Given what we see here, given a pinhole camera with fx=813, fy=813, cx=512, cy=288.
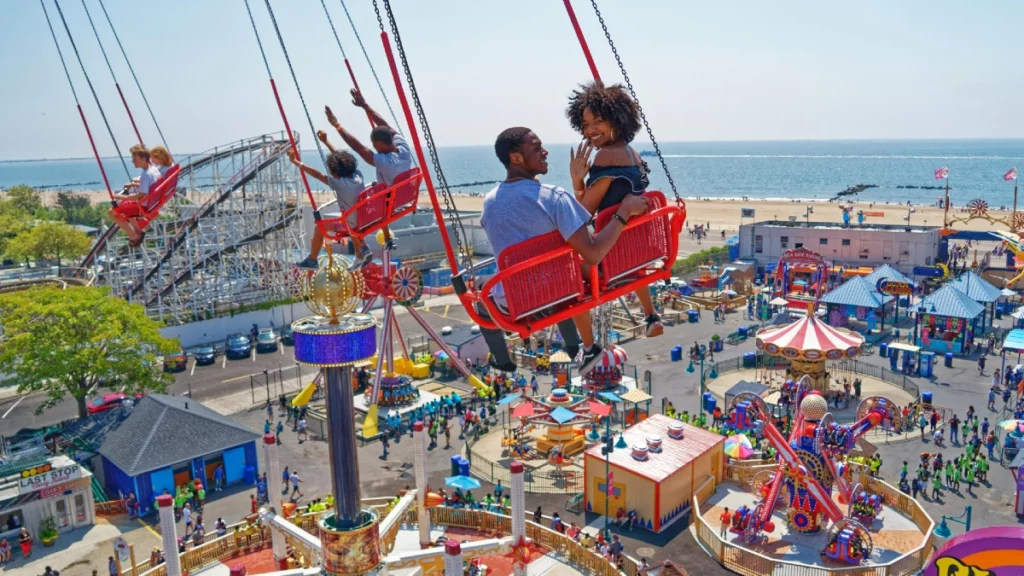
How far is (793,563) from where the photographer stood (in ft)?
60.3

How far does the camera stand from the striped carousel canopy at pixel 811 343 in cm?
2956

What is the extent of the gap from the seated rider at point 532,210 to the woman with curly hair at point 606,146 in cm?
37

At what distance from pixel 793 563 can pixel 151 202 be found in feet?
55.8

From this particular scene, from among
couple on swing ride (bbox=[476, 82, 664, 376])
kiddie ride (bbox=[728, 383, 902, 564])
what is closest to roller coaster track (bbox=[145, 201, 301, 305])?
kiddie ride (bbox=[728, 383, 902, 564])

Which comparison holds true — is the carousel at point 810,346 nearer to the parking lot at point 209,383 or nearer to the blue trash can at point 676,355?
the blue trash can at point 676,355

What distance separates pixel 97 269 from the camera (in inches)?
1757

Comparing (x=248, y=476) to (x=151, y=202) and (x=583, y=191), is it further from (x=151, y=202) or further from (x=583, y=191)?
(x=583, y=191)

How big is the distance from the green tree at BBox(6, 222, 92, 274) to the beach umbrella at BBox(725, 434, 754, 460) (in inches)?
2078

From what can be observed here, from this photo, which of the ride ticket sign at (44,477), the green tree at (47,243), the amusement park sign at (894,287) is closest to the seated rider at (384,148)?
the ride ticket sign at (44,477)

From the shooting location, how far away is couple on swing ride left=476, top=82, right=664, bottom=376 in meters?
8.13

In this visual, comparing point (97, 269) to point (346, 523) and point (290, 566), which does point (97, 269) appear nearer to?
point (290, 566)

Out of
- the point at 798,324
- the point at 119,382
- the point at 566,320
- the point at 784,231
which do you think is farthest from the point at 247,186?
the point at 566,320

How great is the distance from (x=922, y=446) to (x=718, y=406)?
281 inches

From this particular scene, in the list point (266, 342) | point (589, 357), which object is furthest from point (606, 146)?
point (266, 342)
